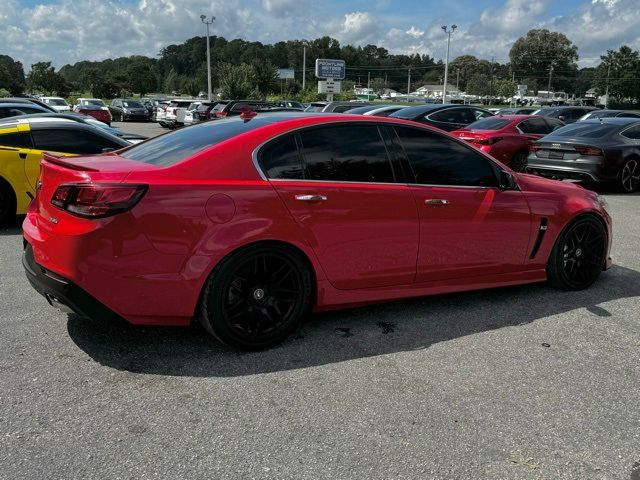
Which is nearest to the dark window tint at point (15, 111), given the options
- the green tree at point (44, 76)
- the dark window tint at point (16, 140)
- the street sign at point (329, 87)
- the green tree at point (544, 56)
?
the dark window tint at point (16, 140)

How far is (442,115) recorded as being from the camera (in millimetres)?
15398

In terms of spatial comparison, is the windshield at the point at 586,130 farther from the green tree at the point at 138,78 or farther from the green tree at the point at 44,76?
the green tree at the point at 138,78

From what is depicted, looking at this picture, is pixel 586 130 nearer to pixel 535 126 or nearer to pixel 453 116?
pixel 535 126

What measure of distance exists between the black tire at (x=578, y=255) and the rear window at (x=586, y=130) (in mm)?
7080

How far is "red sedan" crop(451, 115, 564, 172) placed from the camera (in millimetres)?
Result: 12867

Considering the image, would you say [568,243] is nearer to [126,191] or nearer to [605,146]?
[126,191]

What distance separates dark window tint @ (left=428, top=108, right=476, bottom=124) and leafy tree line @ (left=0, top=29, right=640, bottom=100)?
37.2m

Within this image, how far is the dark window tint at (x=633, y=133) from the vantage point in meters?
11.4

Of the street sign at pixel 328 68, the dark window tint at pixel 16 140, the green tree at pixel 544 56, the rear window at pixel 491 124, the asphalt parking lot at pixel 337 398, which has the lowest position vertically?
the asphalt parking lot at pixel 337 398

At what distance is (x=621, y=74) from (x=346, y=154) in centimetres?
10877

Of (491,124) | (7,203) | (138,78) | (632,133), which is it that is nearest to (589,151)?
(632,133)

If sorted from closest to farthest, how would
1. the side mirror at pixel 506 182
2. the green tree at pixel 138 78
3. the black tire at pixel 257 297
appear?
the black tire at pixel 257 297, the side mirror at pixel 506 182, the green tree at pixel 138 78

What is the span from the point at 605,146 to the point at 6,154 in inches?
399

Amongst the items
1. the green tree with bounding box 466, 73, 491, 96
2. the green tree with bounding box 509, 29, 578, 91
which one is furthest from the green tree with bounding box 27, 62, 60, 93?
the green tree with bounding box 509, 29, 578, 91
